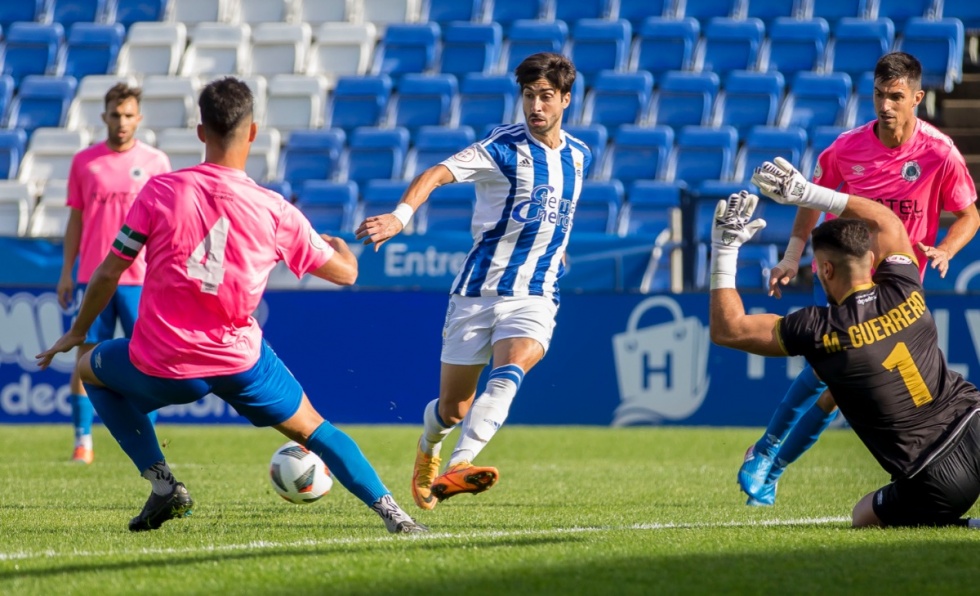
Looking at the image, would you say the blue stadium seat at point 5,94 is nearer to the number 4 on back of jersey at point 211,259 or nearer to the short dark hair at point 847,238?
the number 4 on back of jersey at point 211,259

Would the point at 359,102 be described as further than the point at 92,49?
No

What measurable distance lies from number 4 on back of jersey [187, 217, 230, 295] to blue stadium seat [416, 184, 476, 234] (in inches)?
381

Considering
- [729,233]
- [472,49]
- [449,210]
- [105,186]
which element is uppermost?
[472,49]

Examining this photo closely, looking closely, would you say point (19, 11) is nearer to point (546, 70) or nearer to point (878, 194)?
point (546, 70)

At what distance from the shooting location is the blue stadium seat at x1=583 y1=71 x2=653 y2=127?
16.9m

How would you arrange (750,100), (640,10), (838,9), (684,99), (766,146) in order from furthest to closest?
(640,10)
(838,9)
(684,99)
(750,100)
(766,146)

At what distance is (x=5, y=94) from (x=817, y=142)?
11.1m

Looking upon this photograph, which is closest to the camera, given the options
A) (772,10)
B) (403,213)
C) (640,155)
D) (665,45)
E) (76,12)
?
(403,213)

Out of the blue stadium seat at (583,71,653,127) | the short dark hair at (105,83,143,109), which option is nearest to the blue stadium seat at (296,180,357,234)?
the blue stadium seat at (583,71,653,127)

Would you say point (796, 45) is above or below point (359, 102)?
above

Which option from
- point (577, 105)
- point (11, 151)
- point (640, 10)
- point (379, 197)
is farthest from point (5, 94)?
point (640, 10)

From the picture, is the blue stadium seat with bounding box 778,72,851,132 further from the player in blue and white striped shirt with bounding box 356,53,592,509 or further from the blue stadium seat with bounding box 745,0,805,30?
the player in blue and white striped shirt with bounding box 356,53,592,509

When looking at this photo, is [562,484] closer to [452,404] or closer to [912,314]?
[452,404]

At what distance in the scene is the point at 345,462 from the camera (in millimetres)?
5516
